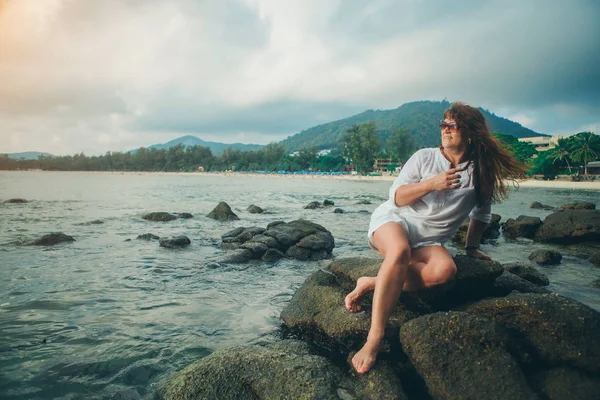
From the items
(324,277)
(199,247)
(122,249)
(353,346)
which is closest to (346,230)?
(199,247)

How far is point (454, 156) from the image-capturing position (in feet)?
13.2

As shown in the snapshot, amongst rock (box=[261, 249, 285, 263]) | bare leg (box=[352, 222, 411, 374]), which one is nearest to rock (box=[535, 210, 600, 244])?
rock (box=[261, 249, 285, 263])

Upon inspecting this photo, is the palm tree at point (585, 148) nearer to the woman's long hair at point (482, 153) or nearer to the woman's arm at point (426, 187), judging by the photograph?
the woman's long hair at point (482, 153)

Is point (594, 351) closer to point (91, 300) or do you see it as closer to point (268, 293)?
point (268, 293)

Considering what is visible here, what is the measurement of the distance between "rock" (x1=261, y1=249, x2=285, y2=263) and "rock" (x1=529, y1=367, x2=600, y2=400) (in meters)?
6.96

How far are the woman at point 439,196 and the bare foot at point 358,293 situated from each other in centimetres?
1

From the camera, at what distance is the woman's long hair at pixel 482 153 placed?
12.8 feet

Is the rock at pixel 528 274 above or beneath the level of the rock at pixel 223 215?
above

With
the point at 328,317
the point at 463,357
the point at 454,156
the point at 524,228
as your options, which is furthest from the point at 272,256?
the point at 524,228

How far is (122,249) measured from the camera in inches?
432

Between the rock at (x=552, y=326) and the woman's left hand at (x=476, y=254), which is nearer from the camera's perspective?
the rock at (x=552, y=326)

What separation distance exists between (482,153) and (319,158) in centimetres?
13873

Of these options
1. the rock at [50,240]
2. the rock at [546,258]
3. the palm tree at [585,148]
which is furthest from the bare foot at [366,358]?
the palm tree at [585,148]

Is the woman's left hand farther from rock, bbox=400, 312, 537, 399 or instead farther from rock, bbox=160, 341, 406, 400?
rock, bbox=160, 341, 406, 400
